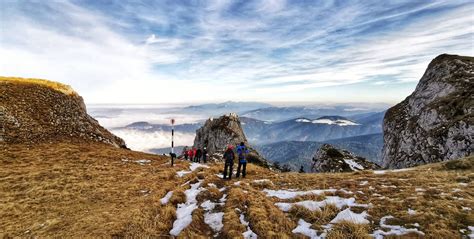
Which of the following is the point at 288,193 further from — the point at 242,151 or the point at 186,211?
the point at 242,151

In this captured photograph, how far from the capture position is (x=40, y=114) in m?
37.8

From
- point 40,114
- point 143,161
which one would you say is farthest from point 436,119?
point 40,114

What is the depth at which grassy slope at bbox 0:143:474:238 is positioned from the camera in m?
11.8

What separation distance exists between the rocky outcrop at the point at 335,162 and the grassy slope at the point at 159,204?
54795 mm

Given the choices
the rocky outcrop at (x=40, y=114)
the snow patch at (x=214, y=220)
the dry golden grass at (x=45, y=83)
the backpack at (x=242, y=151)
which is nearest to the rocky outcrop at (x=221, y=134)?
the dry golden grass at (x=45, y=83)

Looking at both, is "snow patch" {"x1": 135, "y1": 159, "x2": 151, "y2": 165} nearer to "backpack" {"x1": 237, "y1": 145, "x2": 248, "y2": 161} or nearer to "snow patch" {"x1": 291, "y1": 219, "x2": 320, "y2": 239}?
"backpack" {"x1": 237, "y1": 145, "x2": 248, "y2": 161}

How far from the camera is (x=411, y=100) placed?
96.0 m

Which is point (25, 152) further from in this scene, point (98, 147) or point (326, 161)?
point (326, 161)

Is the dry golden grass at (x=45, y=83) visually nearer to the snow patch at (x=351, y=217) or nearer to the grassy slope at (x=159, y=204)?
the grassy slope at (x=159, y=204)

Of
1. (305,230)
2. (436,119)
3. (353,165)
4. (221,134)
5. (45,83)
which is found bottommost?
(353,165)

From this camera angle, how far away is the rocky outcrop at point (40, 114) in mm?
33406

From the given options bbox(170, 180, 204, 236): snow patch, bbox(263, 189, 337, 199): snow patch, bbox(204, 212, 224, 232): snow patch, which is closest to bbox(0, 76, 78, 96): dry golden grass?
bbox(170, 180, 204, 236): snow patch

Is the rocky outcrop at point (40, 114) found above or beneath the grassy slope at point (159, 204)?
above

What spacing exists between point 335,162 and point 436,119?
28.4 meters
